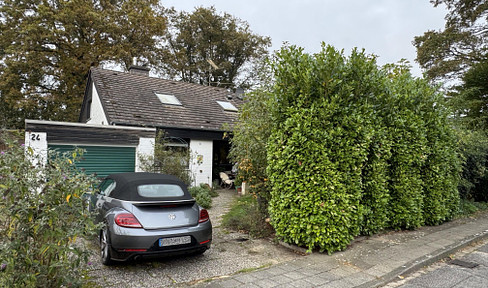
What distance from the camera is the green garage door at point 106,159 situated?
10.3 m

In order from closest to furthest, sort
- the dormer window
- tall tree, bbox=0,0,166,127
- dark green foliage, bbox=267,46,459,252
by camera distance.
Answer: dark green foliage, bbox=267,46,459,252 → the dormer window → tall tree, bbox=0,0,166,127

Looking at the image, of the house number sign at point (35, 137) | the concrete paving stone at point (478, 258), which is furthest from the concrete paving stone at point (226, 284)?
the house number sign at point (35, 137)

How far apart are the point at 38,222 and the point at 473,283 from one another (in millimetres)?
5805

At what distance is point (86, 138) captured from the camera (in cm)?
1017

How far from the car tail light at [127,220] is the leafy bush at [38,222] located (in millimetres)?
1182

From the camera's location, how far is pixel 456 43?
768 inches

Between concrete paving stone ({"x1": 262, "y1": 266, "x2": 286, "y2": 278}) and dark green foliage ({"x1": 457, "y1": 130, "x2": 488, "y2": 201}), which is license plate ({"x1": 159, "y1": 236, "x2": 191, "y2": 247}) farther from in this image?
dark green foliage ({"x1": 457, "y1": 130, "x2": 488, "y2": 201})

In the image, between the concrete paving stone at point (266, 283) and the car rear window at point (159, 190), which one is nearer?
the concrete paving stone at point (266, 283)

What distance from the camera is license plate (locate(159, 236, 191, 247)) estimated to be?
449 cm

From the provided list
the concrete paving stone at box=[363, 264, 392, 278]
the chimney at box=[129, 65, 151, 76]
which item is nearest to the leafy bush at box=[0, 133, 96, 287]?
the concrete paving stone at box=[363, 264, 392, 278]

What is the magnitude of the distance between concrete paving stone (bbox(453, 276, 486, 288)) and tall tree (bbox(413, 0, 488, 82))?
17.1m

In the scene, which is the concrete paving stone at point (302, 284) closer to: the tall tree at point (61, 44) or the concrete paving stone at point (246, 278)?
the concrete paving stone at point (246, 278)

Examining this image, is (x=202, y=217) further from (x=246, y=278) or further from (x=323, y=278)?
(x=323, y=278)

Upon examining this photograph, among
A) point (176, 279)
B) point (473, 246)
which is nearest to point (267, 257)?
point (176, 279)
